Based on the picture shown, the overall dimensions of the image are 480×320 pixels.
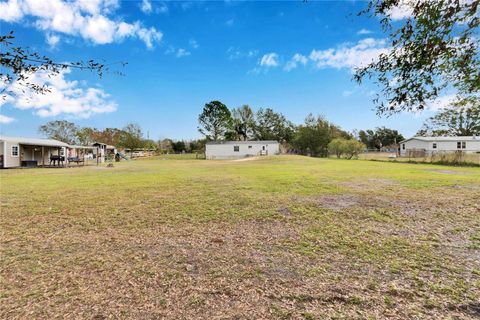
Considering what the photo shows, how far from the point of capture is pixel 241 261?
339 centimetres

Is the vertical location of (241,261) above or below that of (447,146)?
below

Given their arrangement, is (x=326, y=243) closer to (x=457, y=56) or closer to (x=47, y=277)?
(x=457, y=56)

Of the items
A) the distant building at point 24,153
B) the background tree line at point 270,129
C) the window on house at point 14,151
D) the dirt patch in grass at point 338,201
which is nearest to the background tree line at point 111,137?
the background tree line at point 270,129

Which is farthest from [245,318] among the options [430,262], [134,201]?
[134,201]

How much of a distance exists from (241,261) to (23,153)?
93.9ft

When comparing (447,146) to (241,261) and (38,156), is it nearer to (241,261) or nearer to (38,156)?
(241,261)

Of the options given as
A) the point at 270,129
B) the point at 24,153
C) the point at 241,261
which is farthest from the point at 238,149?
the point at 241,261

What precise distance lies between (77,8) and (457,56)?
6400mm

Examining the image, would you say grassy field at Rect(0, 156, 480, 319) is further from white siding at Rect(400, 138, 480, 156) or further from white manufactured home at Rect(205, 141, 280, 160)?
white siding at Rect(400, 138, 480, 156)

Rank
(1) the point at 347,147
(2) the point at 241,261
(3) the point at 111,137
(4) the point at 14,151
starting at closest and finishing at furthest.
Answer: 1. (2) the point at 241,261
2. (4) the point at 14,151
3. (1) the point at 347,147
4. (3) the point at 111,137

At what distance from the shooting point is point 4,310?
233cm

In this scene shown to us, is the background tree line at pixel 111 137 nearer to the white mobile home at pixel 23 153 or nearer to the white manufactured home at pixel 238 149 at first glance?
the white manufactured home at pixel 238 149

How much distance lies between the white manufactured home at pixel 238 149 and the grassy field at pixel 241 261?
37063 mm

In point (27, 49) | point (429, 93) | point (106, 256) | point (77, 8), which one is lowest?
point (106, 256)
